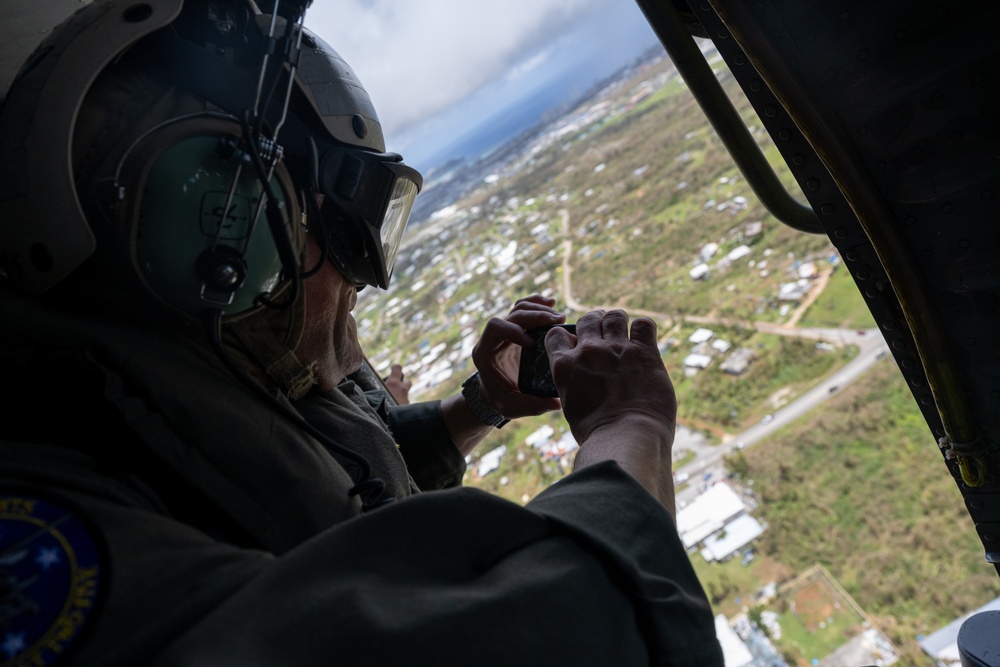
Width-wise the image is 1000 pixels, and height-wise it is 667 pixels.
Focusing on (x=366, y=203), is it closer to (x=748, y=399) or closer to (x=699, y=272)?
(x=748, y=399)

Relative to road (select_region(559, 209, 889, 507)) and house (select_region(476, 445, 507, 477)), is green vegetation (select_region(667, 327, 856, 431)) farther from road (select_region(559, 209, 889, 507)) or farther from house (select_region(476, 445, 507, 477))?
house (select_region(476, 445, 507, 477))

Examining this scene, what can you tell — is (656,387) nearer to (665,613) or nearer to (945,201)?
(665,613)

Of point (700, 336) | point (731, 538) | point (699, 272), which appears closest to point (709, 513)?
point (731, 538)

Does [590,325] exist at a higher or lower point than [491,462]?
higher

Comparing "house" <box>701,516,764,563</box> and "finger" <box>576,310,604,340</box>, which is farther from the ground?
"finger" <box>576,310,604,340</box>

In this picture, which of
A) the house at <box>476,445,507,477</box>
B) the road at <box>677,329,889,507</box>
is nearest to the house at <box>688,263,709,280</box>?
the road at <box>677,329,889,507</box>

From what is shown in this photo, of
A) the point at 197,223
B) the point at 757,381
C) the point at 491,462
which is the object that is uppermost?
the point at 197,223

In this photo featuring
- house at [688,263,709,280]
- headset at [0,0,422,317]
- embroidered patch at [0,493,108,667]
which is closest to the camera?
embroidered patch at [0,493,108,667]
